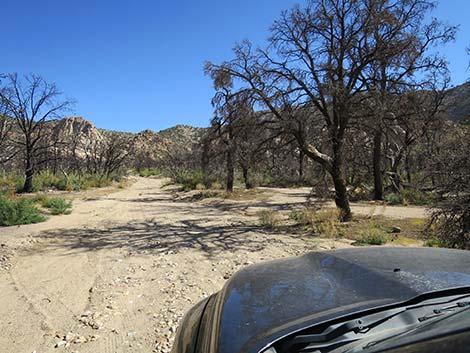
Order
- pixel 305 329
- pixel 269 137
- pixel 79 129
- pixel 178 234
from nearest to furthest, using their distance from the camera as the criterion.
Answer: pixel 305 329
pixel 178 234
pixel 269 137
pixel 79 129

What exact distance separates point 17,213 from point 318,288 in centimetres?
1192

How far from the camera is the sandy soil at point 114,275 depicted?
4199 mm

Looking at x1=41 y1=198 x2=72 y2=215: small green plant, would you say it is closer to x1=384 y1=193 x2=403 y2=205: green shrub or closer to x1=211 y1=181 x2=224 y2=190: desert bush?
x1=211 y1=181 x2=224 y2=190: desert bush

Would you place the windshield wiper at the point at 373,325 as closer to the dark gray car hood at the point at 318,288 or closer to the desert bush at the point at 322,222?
the dark gray car hood at the point at 318,288

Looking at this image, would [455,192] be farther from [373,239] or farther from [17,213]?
[17,213]

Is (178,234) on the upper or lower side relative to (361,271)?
lower

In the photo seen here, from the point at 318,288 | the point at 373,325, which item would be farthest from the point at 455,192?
the point at 373,325

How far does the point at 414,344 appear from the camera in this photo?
1.20m

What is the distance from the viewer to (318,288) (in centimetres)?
210

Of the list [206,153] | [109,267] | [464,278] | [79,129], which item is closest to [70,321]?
[109,267]

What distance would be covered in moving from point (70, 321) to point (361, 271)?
3.87 meters

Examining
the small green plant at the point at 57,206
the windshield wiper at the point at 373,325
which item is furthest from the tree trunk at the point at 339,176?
the small green plant at the point at 57,206

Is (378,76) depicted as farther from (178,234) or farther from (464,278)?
(464,278)

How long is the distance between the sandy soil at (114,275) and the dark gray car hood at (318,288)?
7.05 feet
